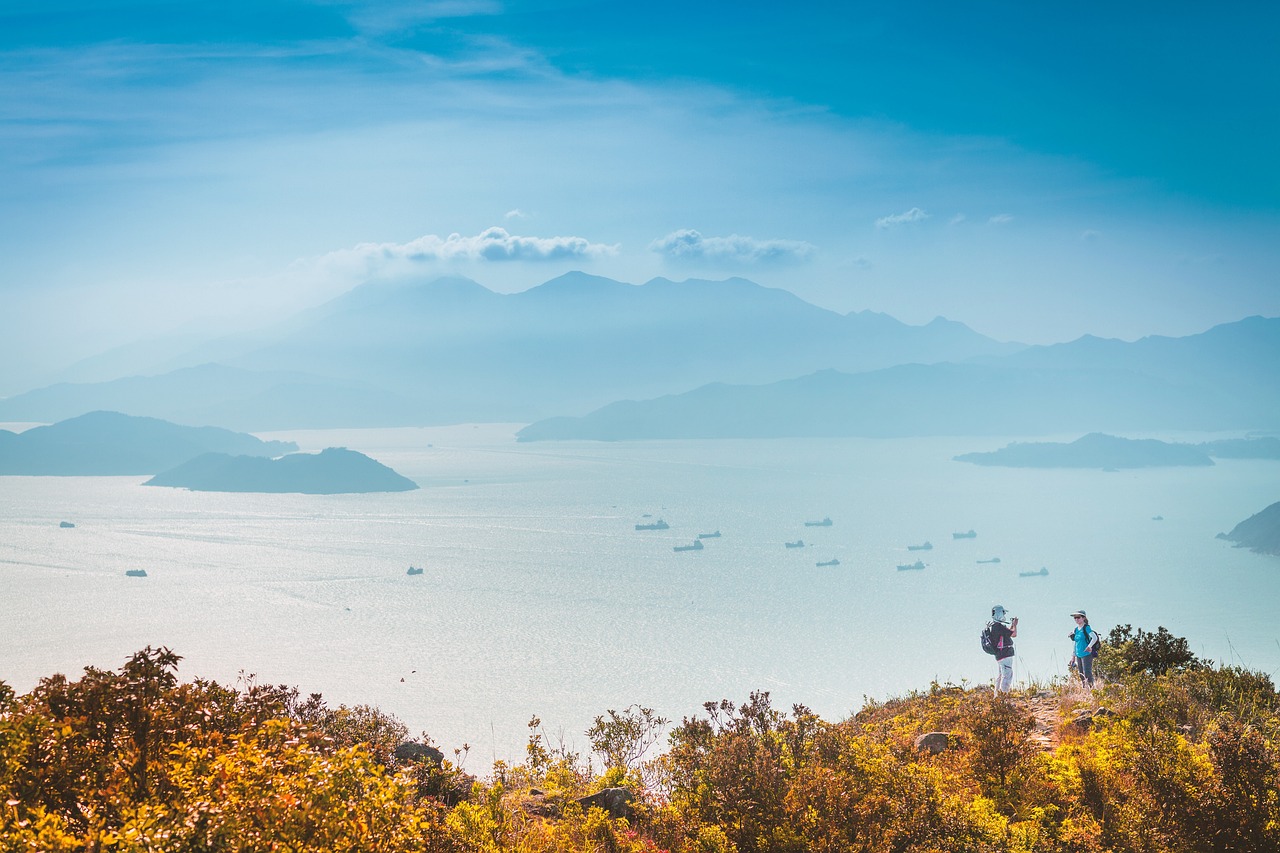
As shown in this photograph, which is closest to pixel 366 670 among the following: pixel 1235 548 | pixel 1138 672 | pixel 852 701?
pixel 852 701

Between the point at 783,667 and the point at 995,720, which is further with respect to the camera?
the point at 783,667

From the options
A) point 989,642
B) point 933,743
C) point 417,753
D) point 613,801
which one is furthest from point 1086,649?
point 417,753

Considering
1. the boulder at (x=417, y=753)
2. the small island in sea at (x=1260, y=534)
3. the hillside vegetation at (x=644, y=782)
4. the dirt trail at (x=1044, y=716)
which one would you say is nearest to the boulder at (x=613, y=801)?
the hillside vegetation at (x=644, y=782)

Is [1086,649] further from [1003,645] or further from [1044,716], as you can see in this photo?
[1044,716]

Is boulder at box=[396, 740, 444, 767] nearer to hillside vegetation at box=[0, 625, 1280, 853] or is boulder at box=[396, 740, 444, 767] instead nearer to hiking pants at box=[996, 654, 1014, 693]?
hillside vegetation at box=[0, 625, 1280, 853]

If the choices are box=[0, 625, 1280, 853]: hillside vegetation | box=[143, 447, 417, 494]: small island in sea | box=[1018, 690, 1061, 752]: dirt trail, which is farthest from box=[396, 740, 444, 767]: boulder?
box=[143, 447, 417, 494]: small island in sea

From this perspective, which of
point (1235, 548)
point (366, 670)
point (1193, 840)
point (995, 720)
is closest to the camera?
point (1193, 840)

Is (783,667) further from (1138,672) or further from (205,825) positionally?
(205,825)
